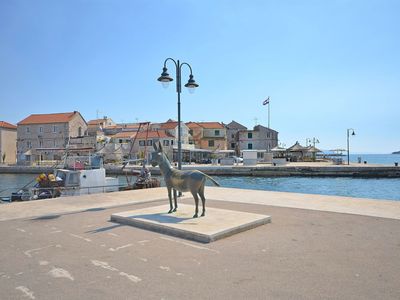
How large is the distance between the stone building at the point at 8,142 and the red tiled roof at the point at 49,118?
524 cm

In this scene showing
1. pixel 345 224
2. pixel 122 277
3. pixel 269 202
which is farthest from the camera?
pixel 269 202

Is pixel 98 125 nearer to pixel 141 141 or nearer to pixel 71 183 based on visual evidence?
pixel 141 141

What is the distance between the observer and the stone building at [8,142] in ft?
232

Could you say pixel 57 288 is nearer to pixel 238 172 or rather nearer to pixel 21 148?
pixel 238 172

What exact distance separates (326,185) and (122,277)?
33.5 meters

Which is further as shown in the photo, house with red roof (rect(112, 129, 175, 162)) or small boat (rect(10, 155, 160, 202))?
house with red roof (rect(112, 129, 175, 162))

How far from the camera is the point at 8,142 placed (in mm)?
72688

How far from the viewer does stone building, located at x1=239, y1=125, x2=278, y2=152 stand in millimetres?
79062

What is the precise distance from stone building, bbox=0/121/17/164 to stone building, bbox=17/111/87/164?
15.9 ft

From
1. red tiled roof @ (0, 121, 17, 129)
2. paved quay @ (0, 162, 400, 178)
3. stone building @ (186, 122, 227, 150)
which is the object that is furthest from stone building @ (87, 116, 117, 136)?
paved quay @ (0, 162, 400, 178)

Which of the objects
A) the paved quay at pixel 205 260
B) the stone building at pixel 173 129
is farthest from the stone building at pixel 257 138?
the paved quay at pixel 205 260

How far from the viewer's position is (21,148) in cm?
6906

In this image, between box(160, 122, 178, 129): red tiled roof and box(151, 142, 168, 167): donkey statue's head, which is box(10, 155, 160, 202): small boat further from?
box(160, 122, 178, 129): red tiled roof

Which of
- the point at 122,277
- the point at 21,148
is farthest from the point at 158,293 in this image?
the point at 21,148
